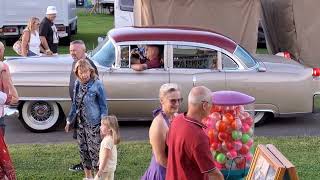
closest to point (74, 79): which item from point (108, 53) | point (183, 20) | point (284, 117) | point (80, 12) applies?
point (108, 53)

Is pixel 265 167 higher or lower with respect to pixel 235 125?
lower

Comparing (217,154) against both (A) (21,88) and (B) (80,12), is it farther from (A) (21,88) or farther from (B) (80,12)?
(B) (80,12)

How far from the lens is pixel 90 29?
98.5 feet

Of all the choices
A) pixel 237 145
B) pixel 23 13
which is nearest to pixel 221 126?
pixel 237 145

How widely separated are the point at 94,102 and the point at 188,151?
276 cm

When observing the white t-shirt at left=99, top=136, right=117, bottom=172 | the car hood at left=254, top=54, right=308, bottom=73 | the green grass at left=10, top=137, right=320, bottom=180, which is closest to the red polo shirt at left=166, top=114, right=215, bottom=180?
the white t-shirt at left=99, top=136, right=117, bottom=172

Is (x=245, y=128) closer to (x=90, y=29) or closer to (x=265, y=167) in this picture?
(x=265, y=167)

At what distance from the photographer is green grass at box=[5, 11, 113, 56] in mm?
21917

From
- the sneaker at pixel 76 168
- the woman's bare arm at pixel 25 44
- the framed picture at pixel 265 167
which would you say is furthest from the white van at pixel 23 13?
the framed picture at pixel 265 167

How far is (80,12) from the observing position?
43219mm

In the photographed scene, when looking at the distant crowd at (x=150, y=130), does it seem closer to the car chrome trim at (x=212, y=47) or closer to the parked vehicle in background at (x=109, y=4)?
the car chrome trim at (x=212, y=47)

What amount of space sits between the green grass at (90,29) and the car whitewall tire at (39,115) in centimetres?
981

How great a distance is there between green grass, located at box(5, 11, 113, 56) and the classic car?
9.85 m

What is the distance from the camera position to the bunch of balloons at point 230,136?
5926 millimetres
